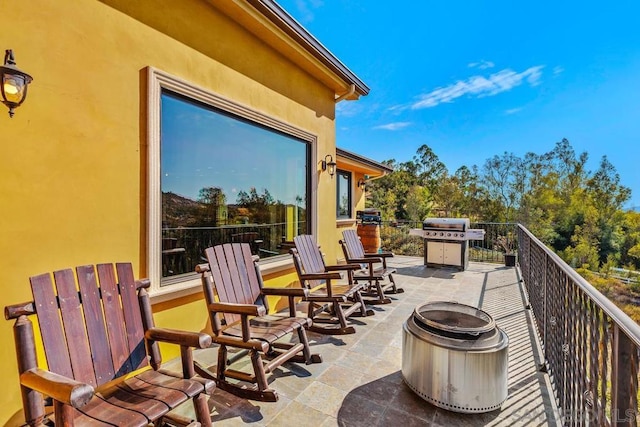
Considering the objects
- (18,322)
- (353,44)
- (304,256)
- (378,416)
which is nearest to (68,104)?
(18,322)

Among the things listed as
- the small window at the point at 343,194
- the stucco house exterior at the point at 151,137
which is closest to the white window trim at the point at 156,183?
the stucco house exterior at the point at 151,137

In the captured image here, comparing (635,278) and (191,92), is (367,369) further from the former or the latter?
(635,278)

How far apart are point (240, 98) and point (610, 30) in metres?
18.1

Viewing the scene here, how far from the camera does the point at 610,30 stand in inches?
511

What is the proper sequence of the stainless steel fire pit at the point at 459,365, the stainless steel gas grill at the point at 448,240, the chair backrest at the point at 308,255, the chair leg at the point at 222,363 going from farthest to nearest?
the stainless steel gas grill at the point at 448,240 → the chair backrest at the point at 308,255 → the chair leg at the point at 222,363 → the stainless steel fire pit at the point at 459,365

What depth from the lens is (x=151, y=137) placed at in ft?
8.11

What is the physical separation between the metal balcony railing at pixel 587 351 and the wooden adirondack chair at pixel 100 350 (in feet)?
5.90

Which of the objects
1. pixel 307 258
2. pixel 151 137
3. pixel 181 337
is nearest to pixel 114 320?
pixel 181 337

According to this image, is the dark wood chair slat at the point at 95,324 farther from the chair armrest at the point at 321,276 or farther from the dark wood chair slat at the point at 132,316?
the chair armrest at the point at 321,276

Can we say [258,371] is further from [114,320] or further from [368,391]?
[114,320]

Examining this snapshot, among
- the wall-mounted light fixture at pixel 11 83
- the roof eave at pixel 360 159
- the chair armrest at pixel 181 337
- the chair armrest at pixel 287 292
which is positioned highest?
the roof eave at pixel 360 159

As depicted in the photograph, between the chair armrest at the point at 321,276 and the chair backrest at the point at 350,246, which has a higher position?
the chair backrest at the point at 350,246

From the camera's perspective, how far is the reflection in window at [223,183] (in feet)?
9.21

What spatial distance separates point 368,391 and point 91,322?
74.5 inches
